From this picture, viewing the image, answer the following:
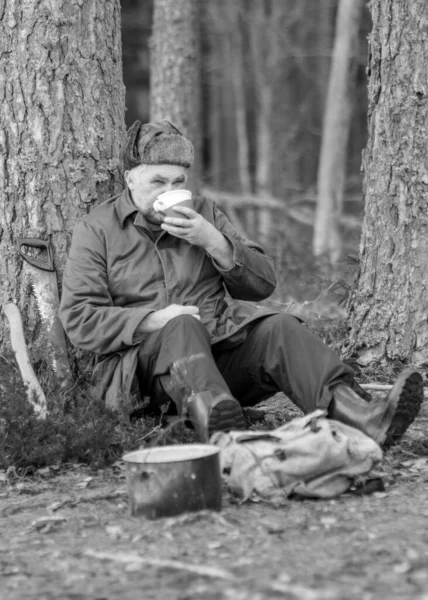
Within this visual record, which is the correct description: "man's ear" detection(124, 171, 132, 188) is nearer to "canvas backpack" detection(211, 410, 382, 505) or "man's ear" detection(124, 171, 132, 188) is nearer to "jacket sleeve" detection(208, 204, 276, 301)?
"jacket sleeve" detection(208, 204, 276, 301)

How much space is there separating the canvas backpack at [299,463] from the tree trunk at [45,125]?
182 centimetres

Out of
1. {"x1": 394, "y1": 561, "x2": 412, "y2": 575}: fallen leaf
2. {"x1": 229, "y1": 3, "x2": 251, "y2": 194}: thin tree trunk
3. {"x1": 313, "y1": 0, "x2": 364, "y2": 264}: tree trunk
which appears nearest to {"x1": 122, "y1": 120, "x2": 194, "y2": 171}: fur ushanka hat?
{"x1": 394, "y1": 561, "x2": 412, "y2": 575}: fallen leaf

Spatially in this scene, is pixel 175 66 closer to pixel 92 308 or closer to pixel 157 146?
pixel 157 146

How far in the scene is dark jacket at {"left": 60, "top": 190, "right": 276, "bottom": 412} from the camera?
4.66m

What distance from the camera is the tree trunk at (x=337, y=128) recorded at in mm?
12359

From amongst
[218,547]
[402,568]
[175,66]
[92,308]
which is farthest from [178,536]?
[175,66]

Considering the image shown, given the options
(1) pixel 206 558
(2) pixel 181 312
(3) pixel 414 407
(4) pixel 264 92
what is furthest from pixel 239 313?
(4) pixel 264 92

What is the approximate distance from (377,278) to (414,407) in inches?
72.0

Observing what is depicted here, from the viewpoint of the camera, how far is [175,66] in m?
9.88

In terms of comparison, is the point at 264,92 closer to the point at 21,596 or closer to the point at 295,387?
A: the point at 295,387

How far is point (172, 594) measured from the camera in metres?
2.84

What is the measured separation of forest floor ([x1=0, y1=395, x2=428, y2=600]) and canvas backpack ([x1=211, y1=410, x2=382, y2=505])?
0.07m

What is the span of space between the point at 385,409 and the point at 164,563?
1489 millimetres

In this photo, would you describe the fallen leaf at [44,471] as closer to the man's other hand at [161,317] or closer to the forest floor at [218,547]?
the forest floor at [218,547]
